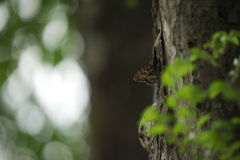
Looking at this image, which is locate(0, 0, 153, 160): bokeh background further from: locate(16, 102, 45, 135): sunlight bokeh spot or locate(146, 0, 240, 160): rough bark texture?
locate(146, 0, 240, 160): rough bark texture

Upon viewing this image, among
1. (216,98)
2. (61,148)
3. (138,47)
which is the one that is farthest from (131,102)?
(61,148)

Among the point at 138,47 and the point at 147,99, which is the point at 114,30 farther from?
the point at 147,99

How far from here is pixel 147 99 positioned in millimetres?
4691

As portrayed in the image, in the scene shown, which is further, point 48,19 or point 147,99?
point 48,19

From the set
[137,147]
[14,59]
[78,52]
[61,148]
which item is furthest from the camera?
[61,148]

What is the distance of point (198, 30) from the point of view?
6.20 feet

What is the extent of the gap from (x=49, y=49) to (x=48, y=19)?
0.41 meters

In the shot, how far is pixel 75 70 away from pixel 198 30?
551 centimetres

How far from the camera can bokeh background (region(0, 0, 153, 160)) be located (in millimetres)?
4605

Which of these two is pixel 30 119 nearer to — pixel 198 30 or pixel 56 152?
pixel 56 152

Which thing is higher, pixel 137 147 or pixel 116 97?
pixel 116 97

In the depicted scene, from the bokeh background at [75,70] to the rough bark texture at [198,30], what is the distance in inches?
85.5

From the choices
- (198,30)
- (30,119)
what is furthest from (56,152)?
(198,30)

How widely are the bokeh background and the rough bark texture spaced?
85.5 inches
